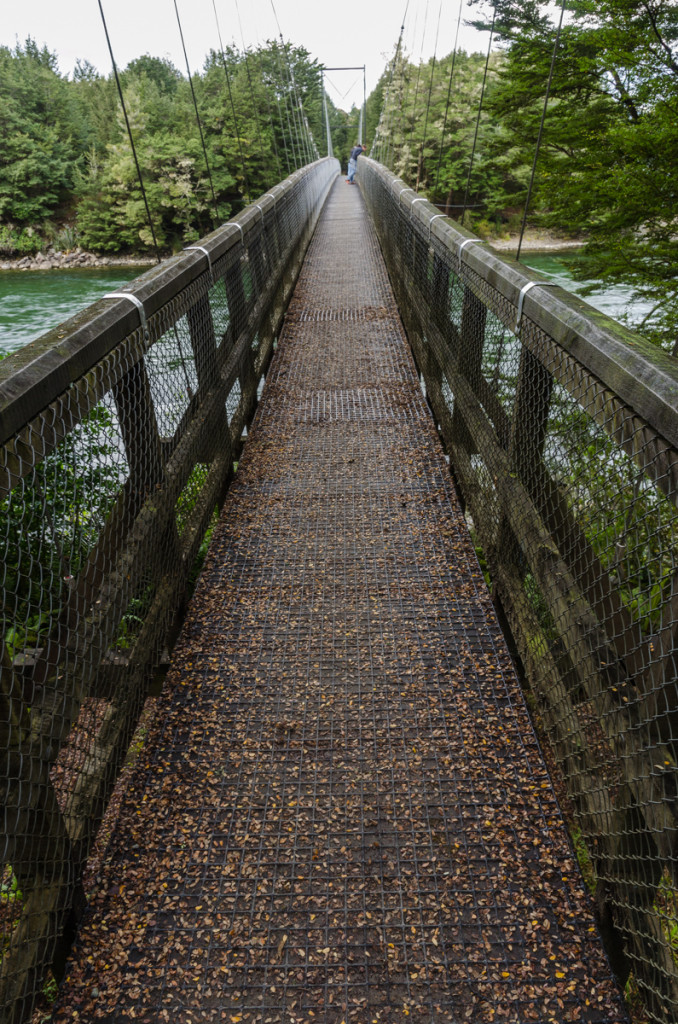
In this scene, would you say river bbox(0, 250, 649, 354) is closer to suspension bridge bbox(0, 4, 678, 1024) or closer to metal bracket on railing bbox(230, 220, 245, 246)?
metal bracket on railing bbox(230, 220, 245, 246)

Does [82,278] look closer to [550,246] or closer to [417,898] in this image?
[550,246]

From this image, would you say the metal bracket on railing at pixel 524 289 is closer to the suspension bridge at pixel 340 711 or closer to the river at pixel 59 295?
the suspension bridge at pixel 340 711

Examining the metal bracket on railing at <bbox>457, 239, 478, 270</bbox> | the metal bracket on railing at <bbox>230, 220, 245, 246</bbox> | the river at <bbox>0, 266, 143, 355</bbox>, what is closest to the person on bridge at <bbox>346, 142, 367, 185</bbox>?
the river at <bbox>0, 266, 143, 355</bbox>

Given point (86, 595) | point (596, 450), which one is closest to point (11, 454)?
point (86, 595)

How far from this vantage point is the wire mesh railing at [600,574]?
120cm

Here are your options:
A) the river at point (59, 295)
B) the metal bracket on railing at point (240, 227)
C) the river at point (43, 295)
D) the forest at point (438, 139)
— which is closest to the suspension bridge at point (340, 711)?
the metal bracket on railing at point (240, 227)

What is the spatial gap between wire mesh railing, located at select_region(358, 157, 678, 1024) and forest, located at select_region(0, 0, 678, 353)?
81.6 inches

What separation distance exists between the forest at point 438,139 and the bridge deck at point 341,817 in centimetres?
260

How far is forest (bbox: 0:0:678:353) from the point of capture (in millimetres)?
5734

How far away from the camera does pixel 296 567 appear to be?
2686 millimetres

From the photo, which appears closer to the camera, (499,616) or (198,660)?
(198,660)

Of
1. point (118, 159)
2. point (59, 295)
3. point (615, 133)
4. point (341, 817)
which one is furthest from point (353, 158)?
point (341, 817)

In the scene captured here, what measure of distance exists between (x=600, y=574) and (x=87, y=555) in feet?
4.43

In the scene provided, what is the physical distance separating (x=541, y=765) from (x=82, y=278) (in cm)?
3429
